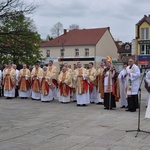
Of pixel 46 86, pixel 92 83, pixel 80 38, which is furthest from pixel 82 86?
pixel 80 38

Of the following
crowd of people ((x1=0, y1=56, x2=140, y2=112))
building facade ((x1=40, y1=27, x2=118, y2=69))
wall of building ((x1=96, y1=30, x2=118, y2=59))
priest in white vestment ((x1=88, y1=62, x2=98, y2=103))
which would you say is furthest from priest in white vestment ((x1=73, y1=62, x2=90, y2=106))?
wall of building ((x1=96, y1=30, x2=118, y2=59))

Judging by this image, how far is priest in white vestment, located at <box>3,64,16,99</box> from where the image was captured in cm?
1733

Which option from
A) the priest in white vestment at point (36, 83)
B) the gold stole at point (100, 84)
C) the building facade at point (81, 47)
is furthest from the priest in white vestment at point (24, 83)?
the building facade at point (81, 47)

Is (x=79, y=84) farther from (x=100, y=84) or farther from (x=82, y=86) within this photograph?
(x=100, y=84)

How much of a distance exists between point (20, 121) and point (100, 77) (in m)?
5.30

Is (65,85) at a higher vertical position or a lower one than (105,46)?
lower

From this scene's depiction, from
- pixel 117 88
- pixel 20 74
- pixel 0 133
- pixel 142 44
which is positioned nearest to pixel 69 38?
pixel 142 44

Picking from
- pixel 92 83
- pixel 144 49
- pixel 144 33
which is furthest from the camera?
pixel 144 49

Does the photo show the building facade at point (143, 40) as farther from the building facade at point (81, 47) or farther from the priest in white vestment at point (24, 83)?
the priest in white vestment at point (24, 83)

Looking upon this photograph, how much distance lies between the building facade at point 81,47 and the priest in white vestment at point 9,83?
45005 millimetres

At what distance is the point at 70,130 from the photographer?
28.9 feet

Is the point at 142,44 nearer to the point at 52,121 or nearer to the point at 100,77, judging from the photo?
the point at 100,77

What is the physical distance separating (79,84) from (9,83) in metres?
4.52

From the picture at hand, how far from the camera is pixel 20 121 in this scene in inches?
402
